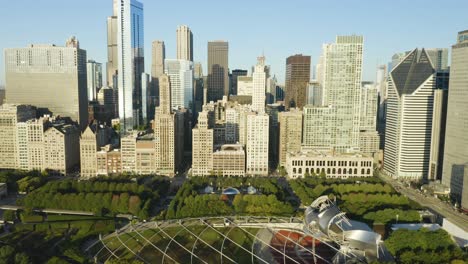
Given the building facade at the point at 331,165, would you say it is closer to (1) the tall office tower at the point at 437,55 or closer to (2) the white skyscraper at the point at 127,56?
(1) the tall office tower at the point at 437,55

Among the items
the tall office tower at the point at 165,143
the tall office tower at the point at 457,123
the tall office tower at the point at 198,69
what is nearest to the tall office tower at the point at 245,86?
the tall office tower at the point at 198,69

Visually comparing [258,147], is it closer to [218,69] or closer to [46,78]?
[46,78]

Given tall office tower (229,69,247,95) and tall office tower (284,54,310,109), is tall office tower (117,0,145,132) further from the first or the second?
tall office tower (229,69,247,95)

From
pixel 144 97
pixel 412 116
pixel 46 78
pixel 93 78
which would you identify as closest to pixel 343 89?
pixel 412 116

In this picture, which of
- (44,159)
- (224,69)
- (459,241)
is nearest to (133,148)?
(44,159)

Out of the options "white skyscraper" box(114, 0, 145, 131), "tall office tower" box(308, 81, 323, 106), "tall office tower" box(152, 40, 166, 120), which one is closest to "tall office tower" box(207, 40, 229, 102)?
"tall office tower" box(152, 40, 166, 120)

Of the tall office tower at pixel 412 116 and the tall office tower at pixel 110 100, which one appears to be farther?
the tall office tower at pixel 110 100
